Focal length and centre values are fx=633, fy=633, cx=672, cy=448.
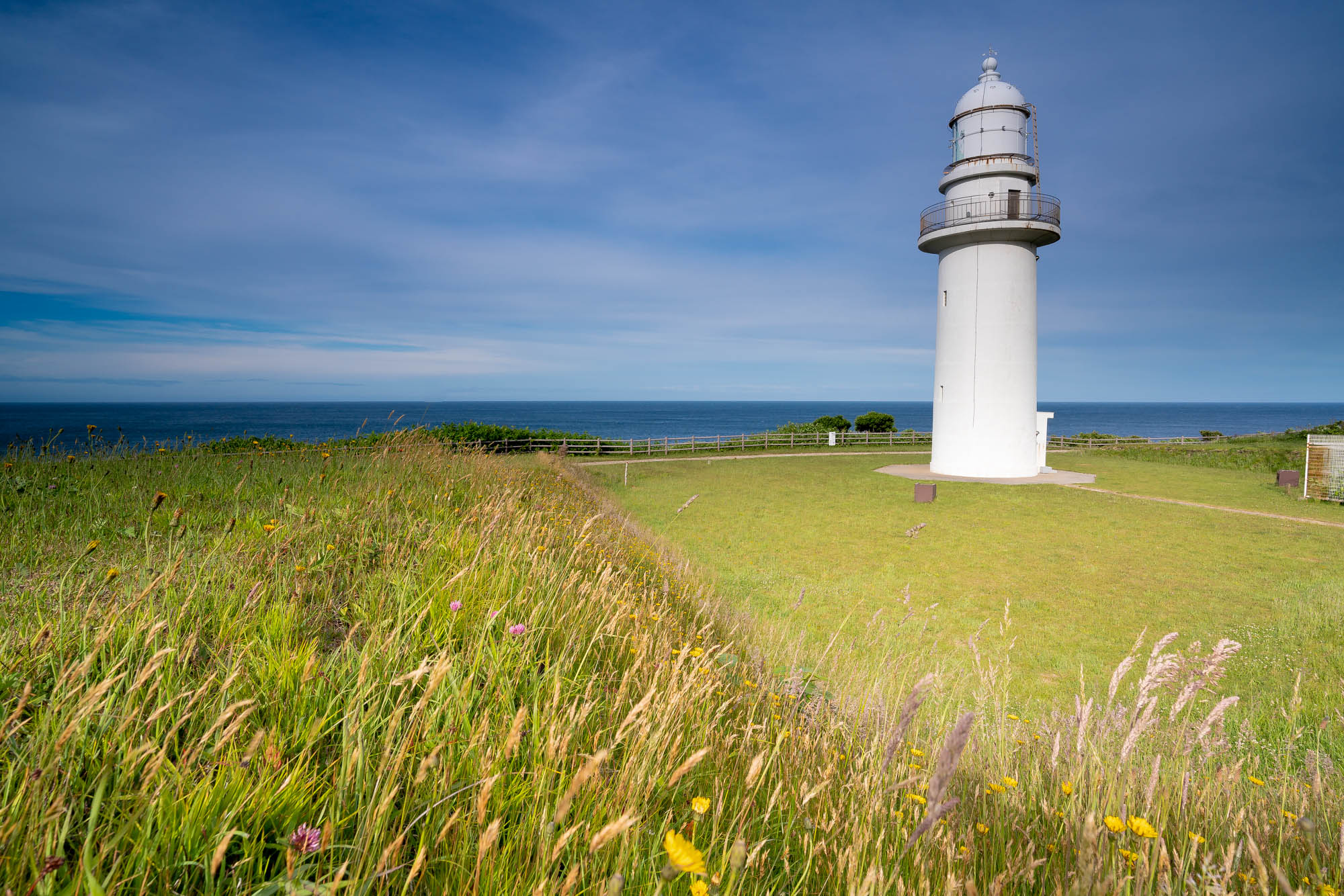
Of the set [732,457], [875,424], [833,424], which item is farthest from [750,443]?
[875,424]

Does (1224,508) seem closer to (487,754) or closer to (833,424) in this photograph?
(487,754)

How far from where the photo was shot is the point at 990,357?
822 inches

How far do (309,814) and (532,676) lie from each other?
86cm

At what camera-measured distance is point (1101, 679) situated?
5738mm

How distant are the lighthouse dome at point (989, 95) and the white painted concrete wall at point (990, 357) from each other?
442 cm

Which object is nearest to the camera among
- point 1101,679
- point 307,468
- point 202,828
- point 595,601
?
point 202,828

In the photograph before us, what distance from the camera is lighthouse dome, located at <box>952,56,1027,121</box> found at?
2044cm

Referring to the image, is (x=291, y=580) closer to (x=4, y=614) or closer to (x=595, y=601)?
(x=4, y=614)

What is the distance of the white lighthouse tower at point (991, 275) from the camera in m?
20.5

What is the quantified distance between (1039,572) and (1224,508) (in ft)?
30.5

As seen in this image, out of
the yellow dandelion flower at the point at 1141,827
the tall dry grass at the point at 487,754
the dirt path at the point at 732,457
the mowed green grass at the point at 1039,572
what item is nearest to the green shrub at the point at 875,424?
the dirt path at the point at 732,457

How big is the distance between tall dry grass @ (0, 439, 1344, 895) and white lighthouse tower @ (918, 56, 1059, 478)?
18.2 m

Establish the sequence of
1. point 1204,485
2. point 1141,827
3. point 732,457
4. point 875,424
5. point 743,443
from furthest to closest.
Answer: point 875,424 < point 743,443 < point 732,457 < point 1204,485 < point 1141,827

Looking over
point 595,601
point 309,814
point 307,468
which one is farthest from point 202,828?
point 307,468
